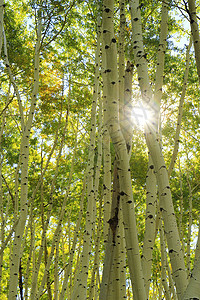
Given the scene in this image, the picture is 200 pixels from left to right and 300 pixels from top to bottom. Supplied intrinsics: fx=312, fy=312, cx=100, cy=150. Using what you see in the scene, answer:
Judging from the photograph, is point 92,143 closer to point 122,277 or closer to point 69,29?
point 122,277

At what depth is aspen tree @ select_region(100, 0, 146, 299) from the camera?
1797 millimetres

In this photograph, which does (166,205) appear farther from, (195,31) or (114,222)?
(195,31)

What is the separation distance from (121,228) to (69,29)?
6487 millimetres

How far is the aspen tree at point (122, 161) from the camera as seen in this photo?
1.80 m

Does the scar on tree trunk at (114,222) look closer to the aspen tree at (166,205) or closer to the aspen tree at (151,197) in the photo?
the aspen tree at (166,205)

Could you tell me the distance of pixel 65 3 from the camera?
5.97 metres

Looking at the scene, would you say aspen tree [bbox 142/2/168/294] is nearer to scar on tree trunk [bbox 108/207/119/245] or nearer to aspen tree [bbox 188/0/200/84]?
scar on tree trunk [bbox 108/207/119/245]

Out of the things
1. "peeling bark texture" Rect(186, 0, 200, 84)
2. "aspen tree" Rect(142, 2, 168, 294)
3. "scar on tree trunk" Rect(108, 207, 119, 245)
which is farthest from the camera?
"aspen tree" Rect(142, 2, 168, 294)

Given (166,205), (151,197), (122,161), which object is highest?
(151,197)

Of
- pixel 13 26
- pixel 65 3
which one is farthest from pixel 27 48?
pixel 65 3

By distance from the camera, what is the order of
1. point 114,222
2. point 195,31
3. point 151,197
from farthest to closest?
point 151,197 → point 114,222 → point 195,31

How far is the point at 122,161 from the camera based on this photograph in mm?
1886

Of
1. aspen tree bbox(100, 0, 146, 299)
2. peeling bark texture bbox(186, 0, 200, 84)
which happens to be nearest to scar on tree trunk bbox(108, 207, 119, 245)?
aspen tree bbox(100, 0, 146, 299)

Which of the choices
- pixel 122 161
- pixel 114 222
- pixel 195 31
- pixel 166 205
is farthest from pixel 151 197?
pixel 195 31
